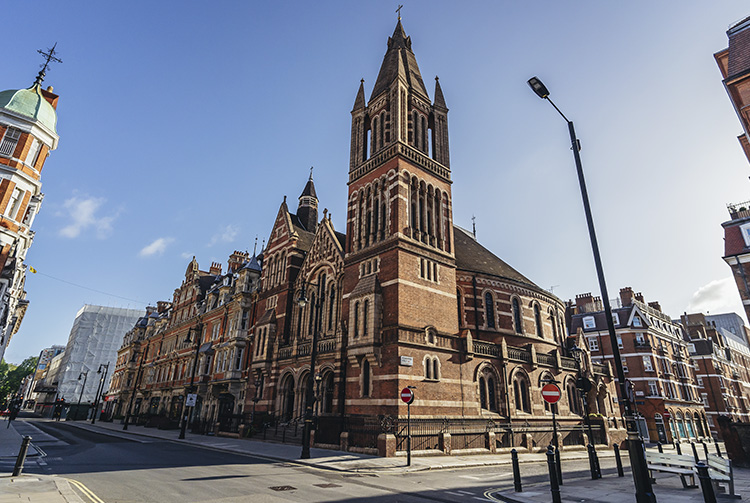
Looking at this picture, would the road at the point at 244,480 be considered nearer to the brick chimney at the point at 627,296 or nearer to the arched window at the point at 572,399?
the arched window at the point at 572,399

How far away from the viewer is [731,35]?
2162cm

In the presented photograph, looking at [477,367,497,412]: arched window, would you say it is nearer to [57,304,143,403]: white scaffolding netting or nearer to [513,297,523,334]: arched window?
[513,297,523,334]: arched window

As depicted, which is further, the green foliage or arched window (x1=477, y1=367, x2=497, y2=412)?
the green foliage

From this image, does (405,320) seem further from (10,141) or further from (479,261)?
(10,141)

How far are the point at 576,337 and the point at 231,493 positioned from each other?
1394 inches

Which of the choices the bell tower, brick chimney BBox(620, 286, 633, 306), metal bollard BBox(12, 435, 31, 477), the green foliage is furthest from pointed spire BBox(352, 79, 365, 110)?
the green foliage

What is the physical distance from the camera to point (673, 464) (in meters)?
11.5

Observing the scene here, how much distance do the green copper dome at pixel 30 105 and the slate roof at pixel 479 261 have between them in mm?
30208

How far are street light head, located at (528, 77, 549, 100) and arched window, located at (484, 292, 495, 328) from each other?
22.7m

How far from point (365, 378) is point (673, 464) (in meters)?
15.9

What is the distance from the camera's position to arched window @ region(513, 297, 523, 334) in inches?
1313

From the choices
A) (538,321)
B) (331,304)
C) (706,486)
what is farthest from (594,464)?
(538,321)

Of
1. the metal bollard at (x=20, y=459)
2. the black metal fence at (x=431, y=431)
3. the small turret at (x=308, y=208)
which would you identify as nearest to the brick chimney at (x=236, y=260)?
the small turret at (x=308, y=208)

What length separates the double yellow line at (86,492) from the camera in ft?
29.1
